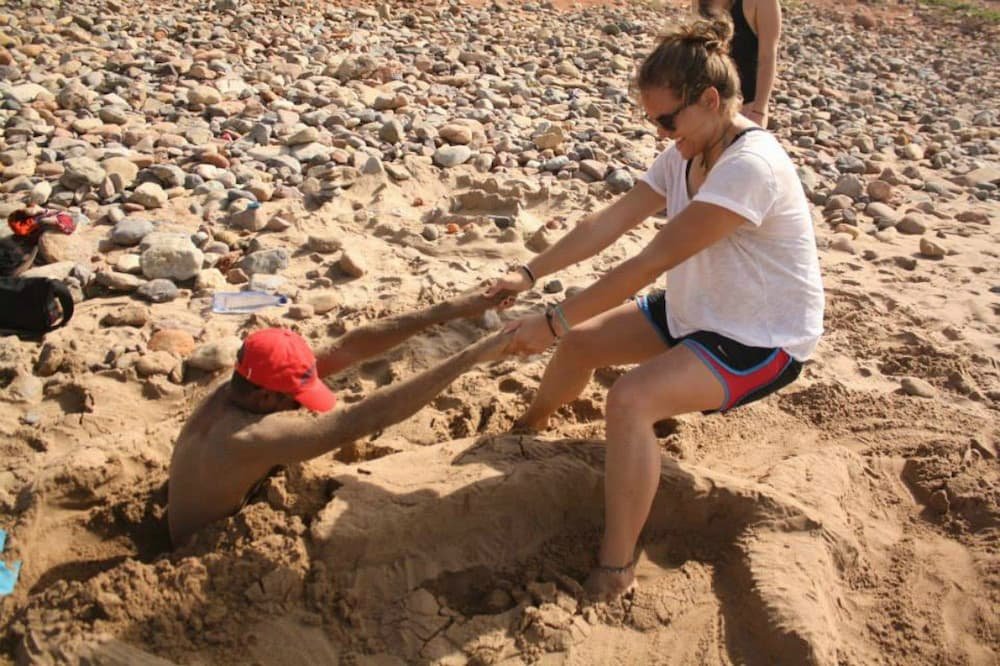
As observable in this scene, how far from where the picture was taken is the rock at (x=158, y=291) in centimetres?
414

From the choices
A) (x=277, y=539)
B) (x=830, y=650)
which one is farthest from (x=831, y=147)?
(x=277, y=539)

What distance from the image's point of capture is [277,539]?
2.69 m

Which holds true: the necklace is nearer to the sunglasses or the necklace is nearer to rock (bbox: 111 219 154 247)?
the sunglasses

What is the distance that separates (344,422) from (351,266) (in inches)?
79.8

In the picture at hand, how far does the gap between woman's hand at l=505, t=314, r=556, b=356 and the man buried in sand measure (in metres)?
0.14

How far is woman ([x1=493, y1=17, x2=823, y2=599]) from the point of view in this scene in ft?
8.35

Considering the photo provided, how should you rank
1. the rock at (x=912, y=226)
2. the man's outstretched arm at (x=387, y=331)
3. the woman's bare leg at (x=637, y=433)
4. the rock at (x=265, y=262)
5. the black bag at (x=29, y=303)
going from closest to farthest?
the woman's bare leg at (x=637, y=433) < the man's outstretched arm at (x=387, y=331) < the black bag at (x=29, y=303) < the rock at (x=265, y=262) < the rock at (x=912, y=226)

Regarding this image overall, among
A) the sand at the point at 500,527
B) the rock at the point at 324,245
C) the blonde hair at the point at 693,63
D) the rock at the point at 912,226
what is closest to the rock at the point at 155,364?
the sand at the point at 500,527

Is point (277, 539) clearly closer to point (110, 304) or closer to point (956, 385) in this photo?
point (110, 304)

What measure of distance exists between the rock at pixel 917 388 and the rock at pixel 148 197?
4.15 meters

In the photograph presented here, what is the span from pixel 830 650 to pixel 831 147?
567cm

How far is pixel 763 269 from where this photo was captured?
2.68 m

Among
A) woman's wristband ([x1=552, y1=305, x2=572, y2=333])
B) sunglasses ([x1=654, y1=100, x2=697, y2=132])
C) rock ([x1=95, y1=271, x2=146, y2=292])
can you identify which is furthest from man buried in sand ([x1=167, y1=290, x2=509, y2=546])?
rock ([x1=95, y1=271, x2=146, y2=292])

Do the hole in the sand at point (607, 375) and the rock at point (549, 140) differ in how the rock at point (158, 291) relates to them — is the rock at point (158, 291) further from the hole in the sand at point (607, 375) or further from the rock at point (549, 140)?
the rock at point (549, 140)
